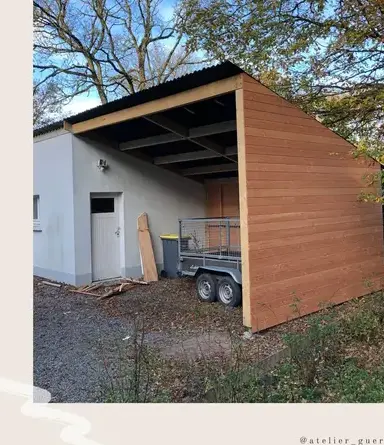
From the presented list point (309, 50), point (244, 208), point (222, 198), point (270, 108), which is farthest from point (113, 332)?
point (309, 50)

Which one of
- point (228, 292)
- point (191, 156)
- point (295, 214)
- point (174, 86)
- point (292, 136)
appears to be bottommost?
point (228, 292)

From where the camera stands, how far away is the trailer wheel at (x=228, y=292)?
22.0 feet

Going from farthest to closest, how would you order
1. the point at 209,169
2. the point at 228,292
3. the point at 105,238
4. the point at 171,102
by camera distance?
1. the point at 209,169
2. the point at 105,238
3. the point at 228,292
4. the point at 171,102

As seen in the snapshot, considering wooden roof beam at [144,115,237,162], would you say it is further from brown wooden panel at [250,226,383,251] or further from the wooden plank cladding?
brown wooden panel at [250,226,383,251]

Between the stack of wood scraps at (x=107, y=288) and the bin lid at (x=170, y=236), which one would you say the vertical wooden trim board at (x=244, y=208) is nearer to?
the stack of wood scraps at (x=107, y=288)

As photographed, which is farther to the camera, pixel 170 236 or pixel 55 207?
pixel 170 236

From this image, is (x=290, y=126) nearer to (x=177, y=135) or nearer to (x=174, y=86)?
(x=174, y=86)

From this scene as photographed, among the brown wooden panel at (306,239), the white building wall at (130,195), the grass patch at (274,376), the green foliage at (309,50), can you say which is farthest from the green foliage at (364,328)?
the white building wall at (130,195)

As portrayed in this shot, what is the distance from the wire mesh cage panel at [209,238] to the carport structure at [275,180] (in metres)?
1.47

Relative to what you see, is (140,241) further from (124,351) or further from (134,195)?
(124,351)

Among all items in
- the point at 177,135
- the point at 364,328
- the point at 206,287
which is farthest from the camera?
the point at 177,135

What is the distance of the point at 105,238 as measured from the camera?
352 inches

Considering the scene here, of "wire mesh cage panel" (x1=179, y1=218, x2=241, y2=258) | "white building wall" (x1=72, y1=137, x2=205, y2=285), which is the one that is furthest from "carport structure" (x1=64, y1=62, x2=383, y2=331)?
"wire mesh cage panel" (x1=179, y1=218, x2=241, y2=258)

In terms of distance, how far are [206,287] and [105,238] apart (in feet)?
9.10
